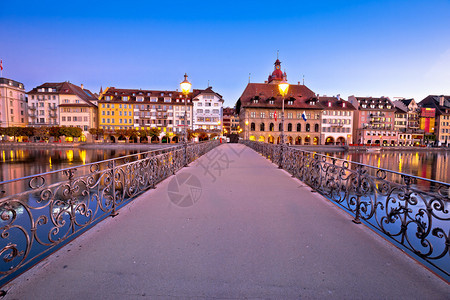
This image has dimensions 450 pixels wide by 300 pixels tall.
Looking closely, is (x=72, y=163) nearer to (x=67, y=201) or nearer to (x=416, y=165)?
(x=67, y=201)

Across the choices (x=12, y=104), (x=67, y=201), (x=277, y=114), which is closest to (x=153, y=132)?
(x=277, y=114)

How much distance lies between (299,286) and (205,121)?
58.2m

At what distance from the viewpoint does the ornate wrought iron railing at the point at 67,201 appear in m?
2.62

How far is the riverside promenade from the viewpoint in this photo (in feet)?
7.97

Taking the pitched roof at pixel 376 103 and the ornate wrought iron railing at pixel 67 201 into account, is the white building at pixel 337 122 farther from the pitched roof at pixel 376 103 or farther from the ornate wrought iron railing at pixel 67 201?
the ornate wrought iron railing at pixel 67 201

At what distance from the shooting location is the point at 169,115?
2475 inches

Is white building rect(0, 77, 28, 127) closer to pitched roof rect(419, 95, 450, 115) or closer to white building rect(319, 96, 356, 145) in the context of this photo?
white building rect(319, 96, 356, 145)

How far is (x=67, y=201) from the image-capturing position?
4.15 metres

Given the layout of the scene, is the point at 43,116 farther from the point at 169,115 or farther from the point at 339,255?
the point at 339,255

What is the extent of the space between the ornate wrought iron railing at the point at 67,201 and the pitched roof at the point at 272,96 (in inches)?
1922

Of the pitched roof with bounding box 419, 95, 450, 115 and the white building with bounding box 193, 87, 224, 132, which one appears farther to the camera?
the pitched roof with bounding box 419, 95, 450, 115

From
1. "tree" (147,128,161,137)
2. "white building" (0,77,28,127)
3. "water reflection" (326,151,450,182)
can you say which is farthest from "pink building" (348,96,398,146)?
"white building" (0,77,28,127)

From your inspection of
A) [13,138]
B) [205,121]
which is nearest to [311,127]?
[205,121]

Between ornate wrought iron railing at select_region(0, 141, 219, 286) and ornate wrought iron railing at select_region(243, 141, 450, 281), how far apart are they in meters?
4.34
